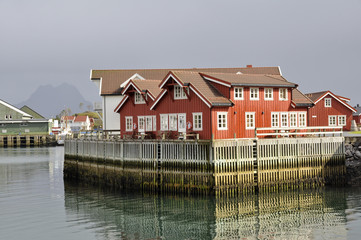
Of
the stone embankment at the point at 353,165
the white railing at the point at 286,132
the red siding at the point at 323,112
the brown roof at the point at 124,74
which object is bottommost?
the stone embankment at the point at 353,165

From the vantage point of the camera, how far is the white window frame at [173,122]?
4391 cm

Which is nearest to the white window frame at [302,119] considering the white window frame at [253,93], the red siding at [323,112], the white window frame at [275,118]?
the white window frame at [275,118]

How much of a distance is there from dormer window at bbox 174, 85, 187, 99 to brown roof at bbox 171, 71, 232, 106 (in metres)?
1.18

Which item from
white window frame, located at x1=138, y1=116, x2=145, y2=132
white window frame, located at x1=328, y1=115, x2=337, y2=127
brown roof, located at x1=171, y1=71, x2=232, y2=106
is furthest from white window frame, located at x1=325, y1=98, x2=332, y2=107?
brown roof, located at x1=171, y1=71, x2=232, y2=106

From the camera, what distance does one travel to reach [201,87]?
137 feet

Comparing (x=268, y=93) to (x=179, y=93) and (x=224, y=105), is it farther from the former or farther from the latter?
(x=179, y=93)

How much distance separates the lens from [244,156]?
125 feet

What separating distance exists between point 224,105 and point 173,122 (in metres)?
5.66

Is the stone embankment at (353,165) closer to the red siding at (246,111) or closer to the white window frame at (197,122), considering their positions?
the red siding at (246,111)

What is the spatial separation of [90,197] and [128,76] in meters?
26.6

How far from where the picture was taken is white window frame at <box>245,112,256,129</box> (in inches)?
1682

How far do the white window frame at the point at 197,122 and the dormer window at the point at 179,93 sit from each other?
2.22 metres

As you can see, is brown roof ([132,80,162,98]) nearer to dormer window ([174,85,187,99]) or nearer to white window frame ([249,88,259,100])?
dormer window ([174,85,187,99])

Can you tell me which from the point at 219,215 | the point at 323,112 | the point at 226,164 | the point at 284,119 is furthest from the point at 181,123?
the point at 323,112
